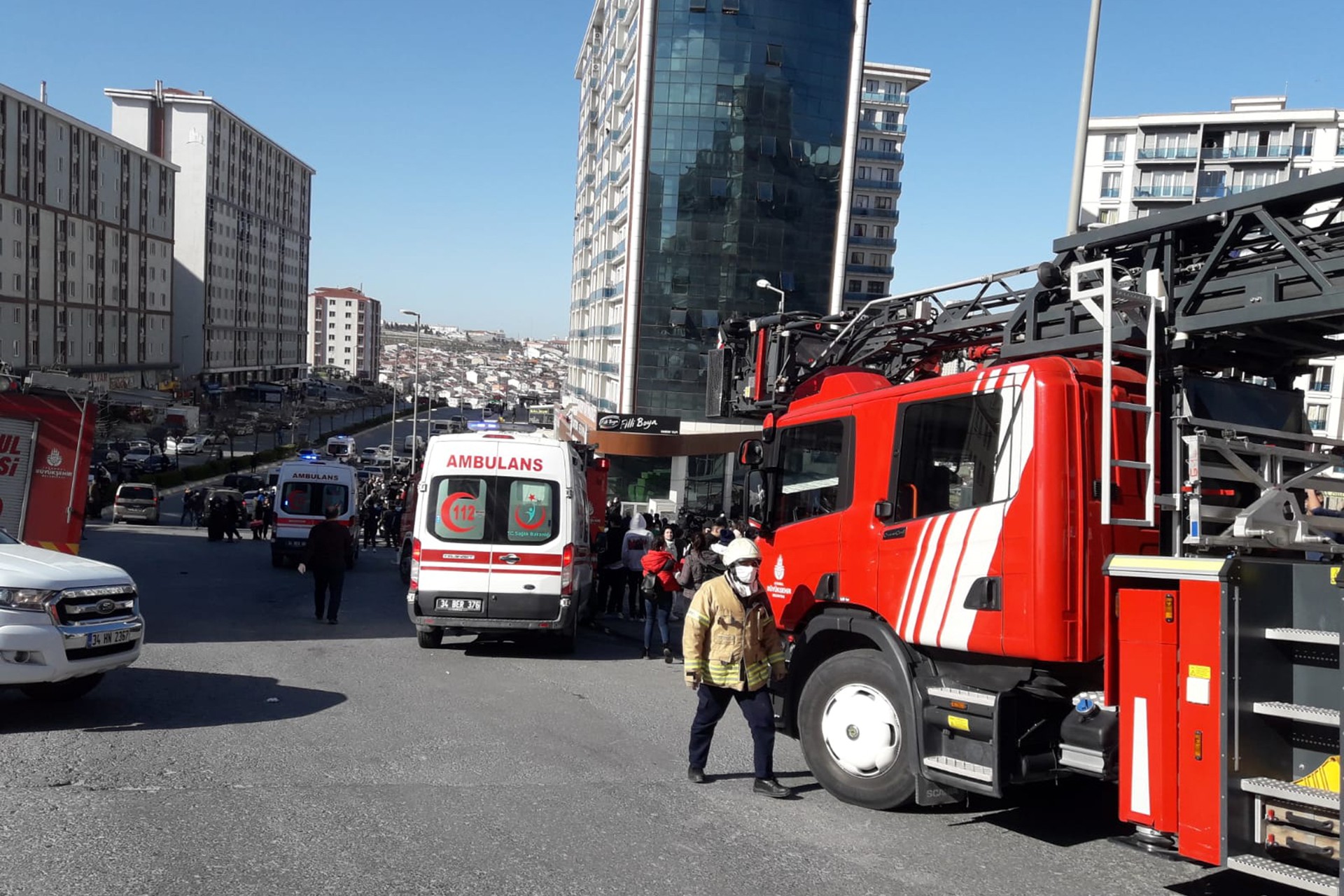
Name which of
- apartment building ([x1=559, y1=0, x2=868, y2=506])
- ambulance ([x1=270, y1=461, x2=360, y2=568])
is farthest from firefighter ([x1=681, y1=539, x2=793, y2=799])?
apartment building ([x1=559, y1=0, x2=868, y2=506])

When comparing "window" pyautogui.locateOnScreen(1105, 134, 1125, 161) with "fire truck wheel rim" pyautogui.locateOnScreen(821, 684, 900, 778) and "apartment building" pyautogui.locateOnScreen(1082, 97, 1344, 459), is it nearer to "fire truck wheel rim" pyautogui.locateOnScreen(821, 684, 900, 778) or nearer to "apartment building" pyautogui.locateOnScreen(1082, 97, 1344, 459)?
"apartment building" pyautogui.locateOnScreen(1082, 97, 1344, 459)

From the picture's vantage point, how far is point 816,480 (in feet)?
26.7

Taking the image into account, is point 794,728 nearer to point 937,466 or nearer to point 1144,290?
point 937,466

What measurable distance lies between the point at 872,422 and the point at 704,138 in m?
50.1

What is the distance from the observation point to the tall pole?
40.8 ft

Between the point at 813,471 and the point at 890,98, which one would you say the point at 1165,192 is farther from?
the point at 813,471

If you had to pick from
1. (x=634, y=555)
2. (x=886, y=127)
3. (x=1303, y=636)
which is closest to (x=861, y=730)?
(x=1303, y=636)

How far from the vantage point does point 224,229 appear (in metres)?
117

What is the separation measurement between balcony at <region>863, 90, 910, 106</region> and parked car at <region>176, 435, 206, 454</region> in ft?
184

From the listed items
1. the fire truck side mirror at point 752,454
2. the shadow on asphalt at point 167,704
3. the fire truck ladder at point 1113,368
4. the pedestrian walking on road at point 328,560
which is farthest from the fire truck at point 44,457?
the fire truck ladder at point 1113,368

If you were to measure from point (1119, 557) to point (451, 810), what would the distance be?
3936mm

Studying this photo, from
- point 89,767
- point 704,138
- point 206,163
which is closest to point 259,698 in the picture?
point 89,767

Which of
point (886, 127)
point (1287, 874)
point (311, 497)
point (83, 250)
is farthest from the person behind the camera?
point (886, 127)

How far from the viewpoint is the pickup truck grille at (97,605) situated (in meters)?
8.58
